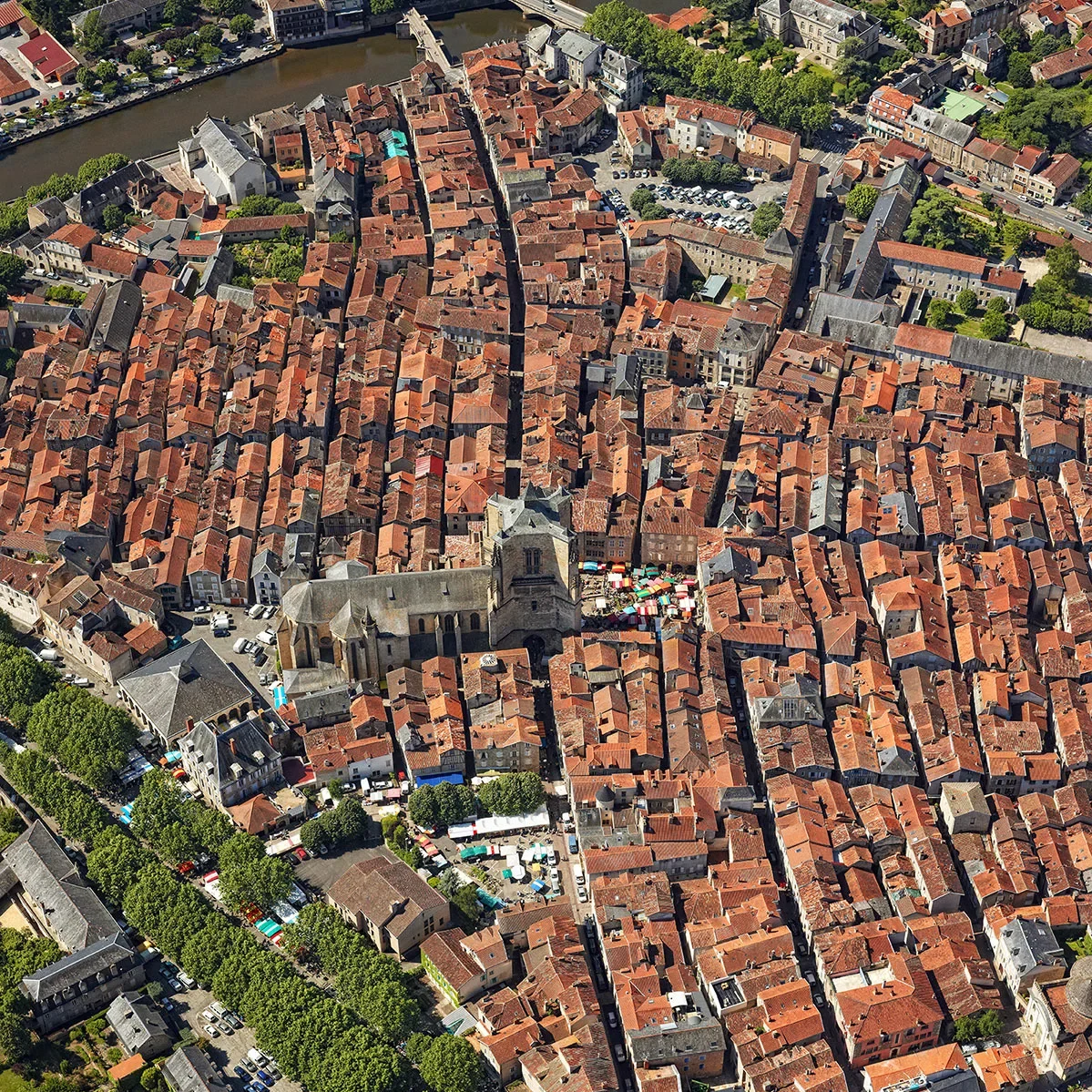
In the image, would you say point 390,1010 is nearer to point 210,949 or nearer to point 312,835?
point 210,949

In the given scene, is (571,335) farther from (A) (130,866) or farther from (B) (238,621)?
(A) (130,866)

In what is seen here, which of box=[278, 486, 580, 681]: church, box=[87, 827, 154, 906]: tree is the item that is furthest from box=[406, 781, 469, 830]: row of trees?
box=[87, 827, 154, 906]: tree

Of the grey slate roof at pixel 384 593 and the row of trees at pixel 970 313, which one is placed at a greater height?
the grey slate roof at pixel 384 593

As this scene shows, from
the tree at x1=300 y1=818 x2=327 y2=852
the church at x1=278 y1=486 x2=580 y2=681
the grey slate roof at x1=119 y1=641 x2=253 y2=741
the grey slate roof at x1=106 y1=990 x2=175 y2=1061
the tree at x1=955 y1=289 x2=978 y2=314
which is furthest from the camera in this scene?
the tree at x1=955 y1=289 x2=978 y2=314

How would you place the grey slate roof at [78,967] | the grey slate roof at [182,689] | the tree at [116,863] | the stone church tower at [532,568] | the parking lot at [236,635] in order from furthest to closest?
1. the parking lot at [236,635]
2. the stone church tower at [532,568]
3. the grey slate roof at [182,689]
4. the tree at [116,863]
5. the grey slate roof at [78,967]

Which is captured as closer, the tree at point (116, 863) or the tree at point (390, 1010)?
the tree at point (390, 1010)

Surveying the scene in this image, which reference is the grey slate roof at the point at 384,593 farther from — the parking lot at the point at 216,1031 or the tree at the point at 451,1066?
the tree at the point at 451,1066

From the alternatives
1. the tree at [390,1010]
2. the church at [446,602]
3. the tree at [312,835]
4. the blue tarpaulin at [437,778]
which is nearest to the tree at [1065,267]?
the church at [446,602]

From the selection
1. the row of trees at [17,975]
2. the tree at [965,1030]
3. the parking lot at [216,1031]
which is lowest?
the tree at [965,1030]

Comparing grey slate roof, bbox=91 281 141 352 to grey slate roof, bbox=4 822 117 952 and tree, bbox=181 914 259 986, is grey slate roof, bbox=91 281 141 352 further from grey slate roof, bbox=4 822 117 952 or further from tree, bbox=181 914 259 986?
tree, bbox=181 914 259 986
